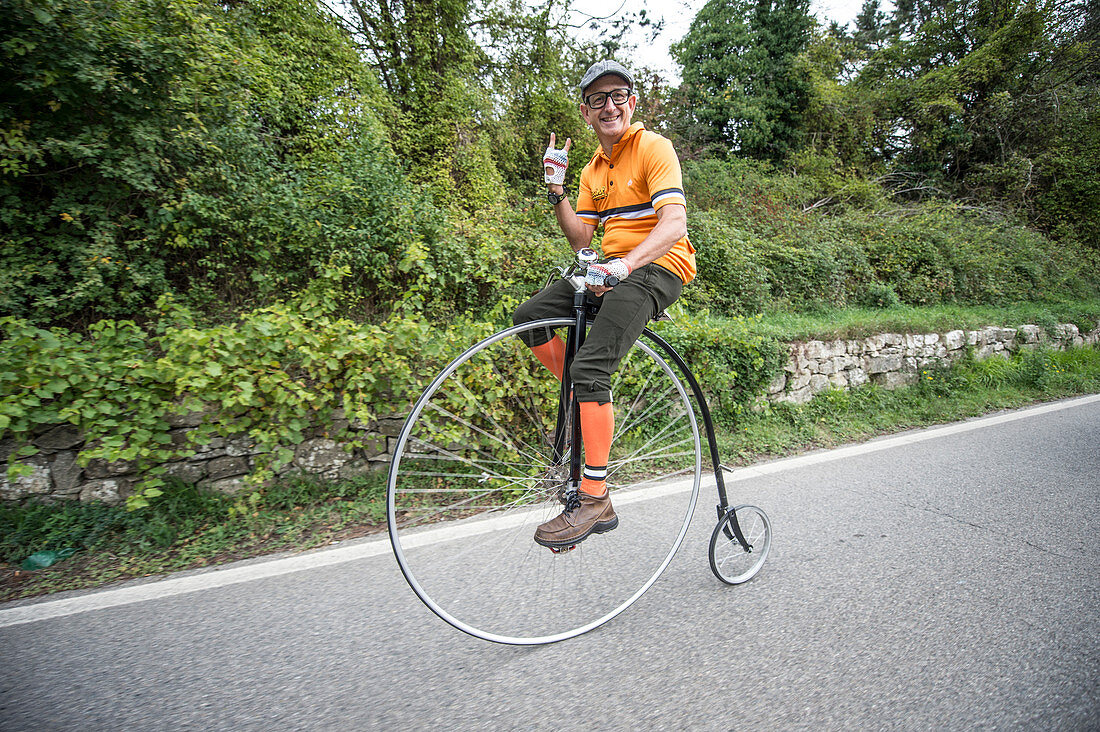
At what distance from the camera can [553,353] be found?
2.40 meters

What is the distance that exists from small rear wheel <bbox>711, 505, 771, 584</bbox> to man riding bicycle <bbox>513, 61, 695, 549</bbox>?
64cm

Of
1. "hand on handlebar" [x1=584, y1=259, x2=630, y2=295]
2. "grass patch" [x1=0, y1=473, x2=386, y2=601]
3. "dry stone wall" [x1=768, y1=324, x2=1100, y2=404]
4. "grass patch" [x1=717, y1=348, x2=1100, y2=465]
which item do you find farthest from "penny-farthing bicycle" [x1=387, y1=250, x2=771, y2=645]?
"dry stone wall" [x1=768, y1=324, x2=1100, y2=404]

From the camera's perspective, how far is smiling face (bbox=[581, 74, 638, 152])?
2.14 meters

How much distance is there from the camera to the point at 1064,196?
51.7 feet

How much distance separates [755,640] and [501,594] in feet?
3.59

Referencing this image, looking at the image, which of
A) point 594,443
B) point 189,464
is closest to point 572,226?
point 594,443

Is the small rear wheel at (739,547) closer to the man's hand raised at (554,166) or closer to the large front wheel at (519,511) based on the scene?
the large front wheel at (519,511)

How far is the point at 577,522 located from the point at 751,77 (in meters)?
20.3

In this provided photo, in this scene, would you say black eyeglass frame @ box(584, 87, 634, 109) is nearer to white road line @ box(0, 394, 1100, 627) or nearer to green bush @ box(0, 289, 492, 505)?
green bush @ box(0, 289, 492, 505)

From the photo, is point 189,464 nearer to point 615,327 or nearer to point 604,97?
point 615,327

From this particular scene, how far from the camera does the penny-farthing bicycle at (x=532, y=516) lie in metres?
2.12

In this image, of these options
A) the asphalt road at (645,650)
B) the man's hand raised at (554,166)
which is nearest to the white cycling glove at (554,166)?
the man's hand raised at (554,166)

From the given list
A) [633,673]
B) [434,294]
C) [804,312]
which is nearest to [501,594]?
[633,673]

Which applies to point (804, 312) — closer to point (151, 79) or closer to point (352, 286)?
point (352, 286)
